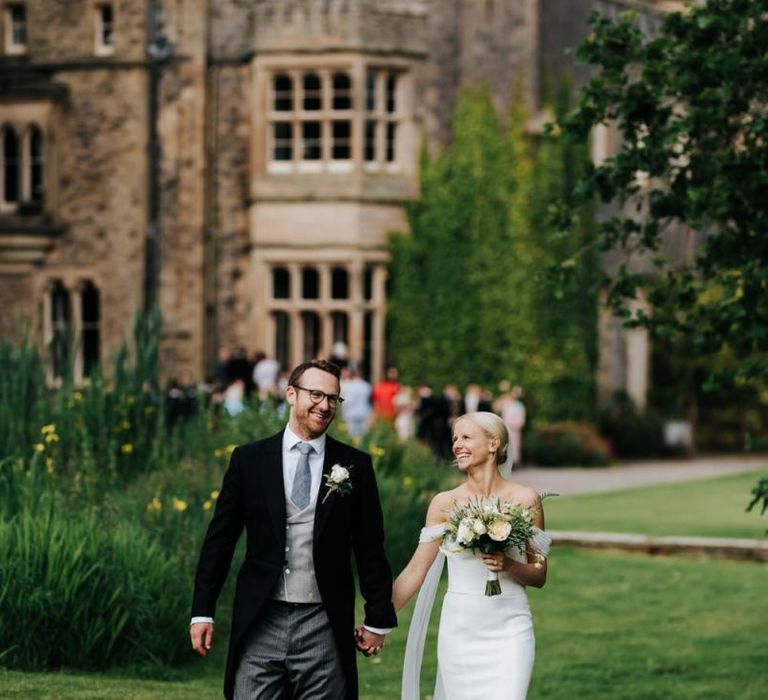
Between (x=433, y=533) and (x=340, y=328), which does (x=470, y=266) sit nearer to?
(x=340, y=328)

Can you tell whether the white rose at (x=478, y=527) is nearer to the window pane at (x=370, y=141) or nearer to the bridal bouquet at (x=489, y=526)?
the bridal bouquet at (x=489, y=526)

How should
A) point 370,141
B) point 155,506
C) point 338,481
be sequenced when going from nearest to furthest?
1. point 338,481
2. point 155,506
3. point 370,141

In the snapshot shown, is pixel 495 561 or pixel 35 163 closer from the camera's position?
pixel 495 561

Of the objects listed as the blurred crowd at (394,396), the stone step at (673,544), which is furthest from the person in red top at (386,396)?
the stone step at (673,544)

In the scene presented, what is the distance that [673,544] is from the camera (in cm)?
1662

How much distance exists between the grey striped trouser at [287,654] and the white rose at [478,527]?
0.66 m

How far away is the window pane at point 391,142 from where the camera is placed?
2894 centimetres

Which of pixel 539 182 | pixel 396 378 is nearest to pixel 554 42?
pixel 539 182

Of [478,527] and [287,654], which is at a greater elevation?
[478,527]

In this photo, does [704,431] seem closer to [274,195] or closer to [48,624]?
[274,195]

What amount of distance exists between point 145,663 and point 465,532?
433 centimetres

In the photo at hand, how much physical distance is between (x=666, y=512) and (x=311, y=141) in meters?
10.3

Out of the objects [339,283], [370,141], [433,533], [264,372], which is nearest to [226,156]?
[370,141]

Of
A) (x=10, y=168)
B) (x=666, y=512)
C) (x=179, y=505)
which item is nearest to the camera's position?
(x=179, y=505)
